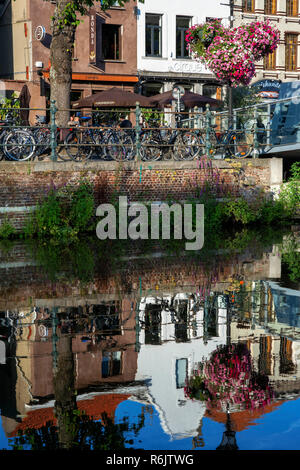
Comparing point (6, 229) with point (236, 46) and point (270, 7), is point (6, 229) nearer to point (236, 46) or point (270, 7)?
point (236, 46)

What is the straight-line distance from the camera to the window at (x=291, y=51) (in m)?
37.4

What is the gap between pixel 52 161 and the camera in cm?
1500

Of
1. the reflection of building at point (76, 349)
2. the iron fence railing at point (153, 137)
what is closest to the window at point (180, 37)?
the iron fence railing at point (153, 137)

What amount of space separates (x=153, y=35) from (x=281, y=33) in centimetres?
739

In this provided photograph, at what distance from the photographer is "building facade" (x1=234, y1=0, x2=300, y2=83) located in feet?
117

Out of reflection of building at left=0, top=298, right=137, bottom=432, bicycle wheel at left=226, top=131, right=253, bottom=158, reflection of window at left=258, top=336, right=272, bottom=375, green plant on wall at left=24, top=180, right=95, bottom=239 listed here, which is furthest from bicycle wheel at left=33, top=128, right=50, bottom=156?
reflection of window at left=258, top=336, right=272, bottom=375

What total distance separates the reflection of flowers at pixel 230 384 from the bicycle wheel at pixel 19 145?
10320 millimetres

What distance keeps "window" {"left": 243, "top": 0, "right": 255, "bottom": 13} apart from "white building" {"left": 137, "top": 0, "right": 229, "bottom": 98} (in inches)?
75.7

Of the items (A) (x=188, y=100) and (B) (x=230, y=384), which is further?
(A) (x=188, y=100)

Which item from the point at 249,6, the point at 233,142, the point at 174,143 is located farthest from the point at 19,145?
the point at 249,6

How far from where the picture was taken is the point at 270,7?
36500mm

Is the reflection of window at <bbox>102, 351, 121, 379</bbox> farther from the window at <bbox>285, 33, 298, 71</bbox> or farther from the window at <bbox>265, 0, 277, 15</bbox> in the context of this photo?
the window at <bbox>285, 33, 298, 71</bbox>
